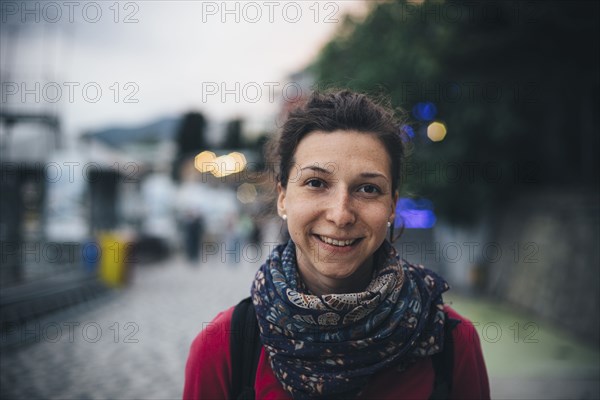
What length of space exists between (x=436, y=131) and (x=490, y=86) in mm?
1755

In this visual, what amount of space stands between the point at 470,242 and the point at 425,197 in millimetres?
1913

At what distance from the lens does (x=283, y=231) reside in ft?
7.76

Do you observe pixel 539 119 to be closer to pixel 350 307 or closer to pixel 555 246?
pixel 555 246

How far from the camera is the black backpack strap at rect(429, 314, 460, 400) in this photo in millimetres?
1792

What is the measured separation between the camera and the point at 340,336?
172cm

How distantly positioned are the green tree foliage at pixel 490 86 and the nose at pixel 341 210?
5.87m

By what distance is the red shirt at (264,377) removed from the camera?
Answer: 1796 mm

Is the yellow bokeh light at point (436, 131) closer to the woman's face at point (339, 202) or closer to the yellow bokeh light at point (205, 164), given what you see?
the yellow bokeh light at point (205, 164)

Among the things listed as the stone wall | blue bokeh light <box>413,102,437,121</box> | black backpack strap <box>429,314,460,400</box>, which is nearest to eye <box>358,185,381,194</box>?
black backpack strap <box>429,314,460,400</box>

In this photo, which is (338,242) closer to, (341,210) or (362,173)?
(341,210)

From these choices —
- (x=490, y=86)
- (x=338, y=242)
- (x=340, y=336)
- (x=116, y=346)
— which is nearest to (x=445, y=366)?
(x=340, y=336)

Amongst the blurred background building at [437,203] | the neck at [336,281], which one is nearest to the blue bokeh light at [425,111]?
the blurred background building at [437,203]

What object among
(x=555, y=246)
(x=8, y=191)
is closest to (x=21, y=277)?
(x=8, y=191)

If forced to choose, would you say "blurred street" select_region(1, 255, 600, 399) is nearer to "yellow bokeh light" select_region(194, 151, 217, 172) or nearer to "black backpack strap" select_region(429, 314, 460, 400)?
"yellow bokeh light" select_region(194, 151, 217, 172)
